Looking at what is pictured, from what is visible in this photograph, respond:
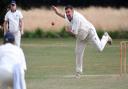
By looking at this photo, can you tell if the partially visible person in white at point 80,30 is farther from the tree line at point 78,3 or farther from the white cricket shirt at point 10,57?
the tree line at point 78,3

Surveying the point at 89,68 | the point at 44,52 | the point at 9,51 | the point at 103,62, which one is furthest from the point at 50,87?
the point at 44,52

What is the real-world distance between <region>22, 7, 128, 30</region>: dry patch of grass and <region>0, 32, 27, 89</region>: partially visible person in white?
3508 centimetres

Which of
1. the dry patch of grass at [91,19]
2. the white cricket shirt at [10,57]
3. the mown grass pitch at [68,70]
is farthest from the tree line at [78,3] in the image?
the white cricket shirt at [10,57]

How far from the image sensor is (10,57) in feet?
41.7

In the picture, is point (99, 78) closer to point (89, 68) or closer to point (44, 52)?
point (89, 68)

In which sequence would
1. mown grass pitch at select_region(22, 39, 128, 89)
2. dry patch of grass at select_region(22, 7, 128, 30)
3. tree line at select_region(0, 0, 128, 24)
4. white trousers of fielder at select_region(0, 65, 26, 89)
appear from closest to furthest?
white trousers of fielder at select_region(0, 65, 26, 89) → mown grass pitch at select_region(22, 39, 128, 89) → dry patch of grass at select_region(22, 7, 128, 30) → tree line at select_region(0, 0, 128, 24)

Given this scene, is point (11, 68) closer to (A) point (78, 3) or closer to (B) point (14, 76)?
(B) point (14, 76)

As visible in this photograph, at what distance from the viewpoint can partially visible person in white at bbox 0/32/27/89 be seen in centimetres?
Answer: 1249

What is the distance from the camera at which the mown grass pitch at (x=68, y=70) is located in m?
17.9

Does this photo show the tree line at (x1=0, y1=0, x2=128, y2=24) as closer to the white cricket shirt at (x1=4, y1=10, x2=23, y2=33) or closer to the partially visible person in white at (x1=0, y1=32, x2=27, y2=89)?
the white cricket shirt at (x1=4, y1=10, x2=23, y2=33)

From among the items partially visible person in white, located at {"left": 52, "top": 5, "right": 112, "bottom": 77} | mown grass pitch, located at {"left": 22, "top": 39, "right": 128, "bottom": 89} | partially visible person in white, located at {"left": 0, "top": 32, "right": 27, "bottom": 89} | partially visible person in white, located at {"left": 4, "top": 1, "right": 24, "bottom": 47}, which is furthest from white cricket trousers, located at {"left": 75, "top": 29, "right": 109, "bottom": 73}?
partially visible person in white, located at {"left": 0, "top": 32, "right": 27, "bottom": 89}

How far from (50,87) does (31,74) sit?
3.92 metres

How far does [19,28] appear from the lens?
79.2ft

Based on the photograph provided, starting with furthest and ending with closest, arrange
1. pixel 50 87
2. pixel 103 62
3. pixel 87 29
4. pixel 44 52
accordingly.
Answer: pixel 44 52 → pixel 103 62 → pixel 87 29 → pixel 50 87
